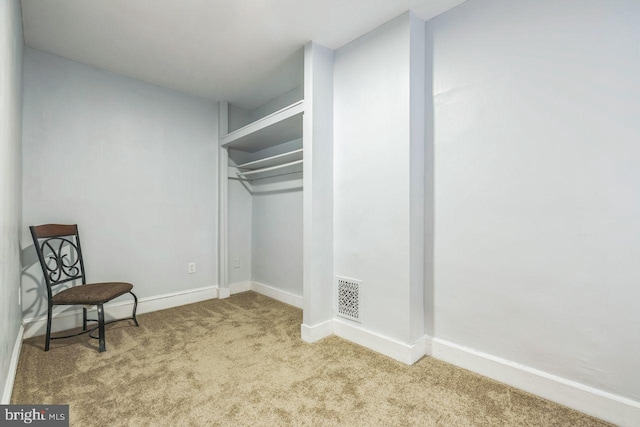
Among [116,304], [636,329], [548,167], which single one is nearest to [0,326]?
[116,304]

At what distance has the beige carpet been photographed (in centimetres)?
145

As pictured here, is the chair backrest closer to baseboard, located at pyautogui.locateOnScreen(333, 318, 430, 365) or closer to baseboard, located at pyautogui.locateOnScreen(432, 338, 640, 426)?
baseboard, located at pyautogui.locateOnScreen(333, 318, 430, 365)

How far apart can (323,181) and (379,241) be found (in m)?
0.67

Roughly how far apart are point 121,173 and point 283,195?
164 centimetres

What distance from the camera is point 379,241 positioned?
216 cm

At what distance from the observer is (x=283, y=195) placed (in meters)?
3.45

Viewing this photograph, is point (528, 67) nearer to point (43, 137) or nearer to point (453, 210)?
point (453, 210)

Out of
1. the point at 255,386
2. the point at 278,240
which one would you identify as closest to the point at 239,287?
the point at 278,240

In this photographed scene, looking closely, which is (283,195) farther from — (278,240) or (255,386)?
(255,386)

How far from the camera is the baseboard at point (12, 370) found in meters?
1.46

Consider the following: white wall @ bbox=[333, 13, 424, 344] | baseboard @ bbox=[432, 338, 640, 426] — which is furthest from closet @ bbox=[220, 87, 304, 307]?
baseboard @ bbox=[432, 338, 640, 426]

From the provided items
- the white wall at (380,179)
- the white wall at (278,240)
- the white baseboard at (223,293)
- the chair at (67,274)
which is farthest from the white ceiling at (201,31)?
the white baseboard at (223,293)

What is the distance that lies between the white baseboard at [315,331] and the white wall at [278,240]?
0.81 m

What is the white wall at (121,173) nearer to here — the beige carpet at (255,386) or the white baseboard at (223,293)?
the white baseboard at (223,293)
